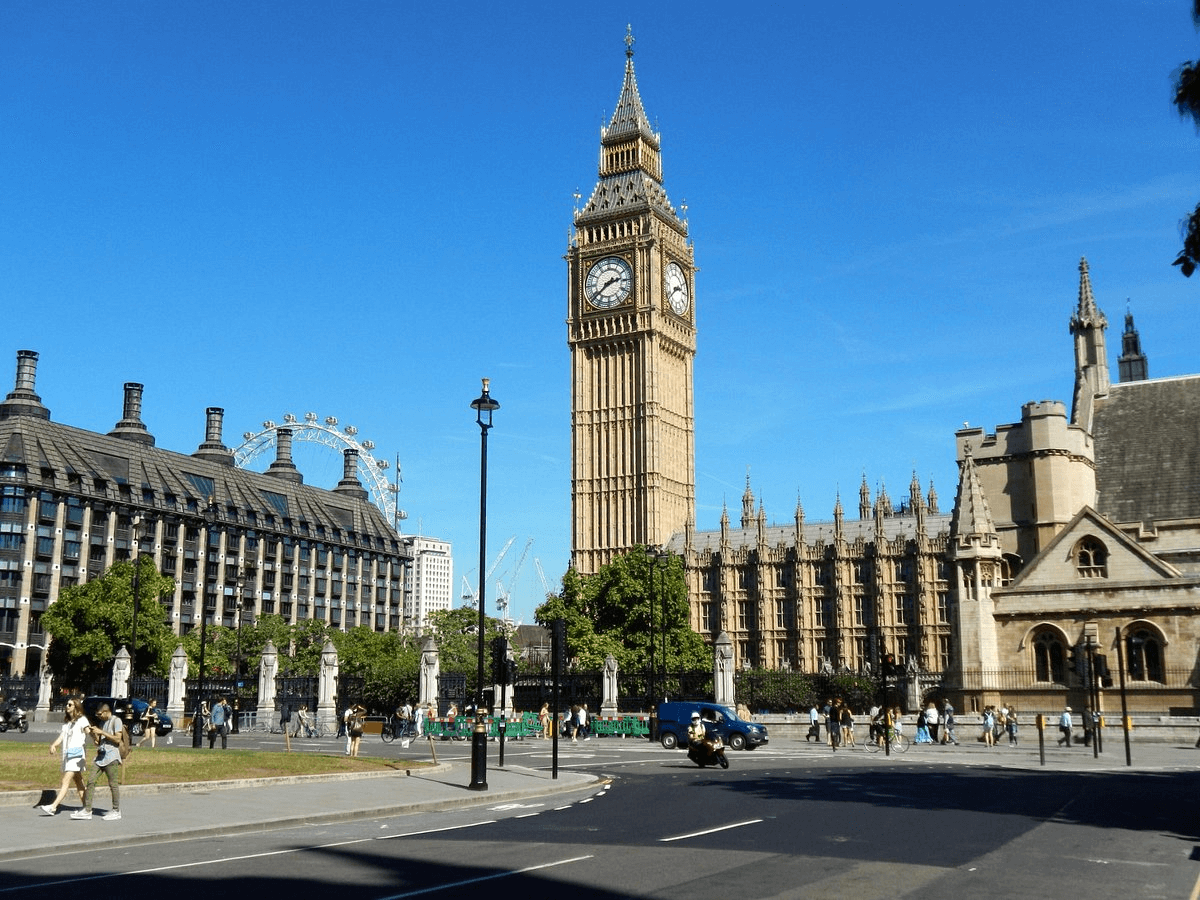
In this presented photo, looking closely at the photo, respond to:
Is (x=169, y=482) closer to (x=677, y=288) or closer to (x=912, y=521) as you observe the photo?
(x=677, y=288)

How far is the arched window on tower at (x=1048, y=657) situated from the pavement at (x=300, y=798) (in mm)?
7948

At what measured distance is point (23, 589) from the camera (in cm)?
9812

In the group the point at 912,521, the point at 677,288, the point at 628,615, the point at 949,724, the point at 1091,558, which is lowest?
the point at 949,724

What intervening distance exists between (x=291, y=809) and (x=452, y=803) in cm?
314

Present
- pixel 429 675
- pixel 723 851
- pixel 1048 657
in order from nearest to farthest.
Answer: pixel 723 851 < pixel 1048 657 < pixel 429 675

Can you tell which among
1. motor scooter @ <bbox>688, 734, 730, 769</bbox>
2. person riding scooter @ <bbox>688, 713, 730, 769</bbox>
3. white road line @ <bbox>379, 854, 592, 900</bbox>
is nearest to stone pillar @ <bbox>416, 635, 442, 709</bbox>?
person riding scooter @ <bbox>688, 713, 730, 769</bbox>

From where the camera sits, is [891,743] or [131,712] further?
[131,712]

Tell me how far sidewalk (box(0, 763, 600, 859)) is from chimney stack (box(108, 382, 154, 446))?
348ft

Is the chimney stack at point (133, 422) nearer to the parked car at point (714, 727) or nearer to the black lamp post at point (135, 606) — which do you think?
the black lamp post at point (135, 606)

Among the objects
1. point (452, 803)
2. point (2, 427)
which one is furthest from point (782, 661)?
point (452, 803)

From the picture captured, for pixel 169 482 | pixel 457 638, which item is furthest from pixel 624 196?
pixel 169 482

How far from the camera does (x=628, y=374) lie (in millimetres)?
116812

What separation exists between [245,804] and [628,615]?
222ft

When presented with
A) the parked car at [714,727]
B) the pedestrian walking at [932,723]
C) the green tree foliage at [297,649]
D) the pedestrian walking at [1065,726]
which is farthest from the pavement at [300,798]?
the green tree foliage at [297,649]
